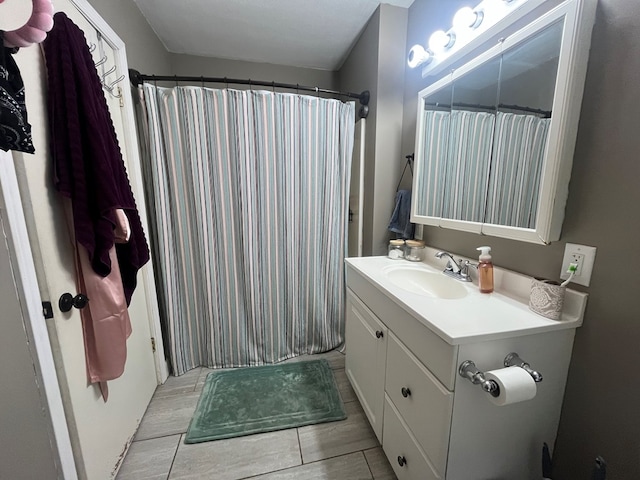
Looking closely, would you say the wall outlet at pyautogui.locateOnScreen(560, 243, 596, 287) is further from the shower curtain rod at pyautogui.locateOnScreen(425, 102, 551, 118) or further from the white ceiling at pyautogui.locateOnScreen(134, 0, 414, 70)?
the white ceiling at pyautogui.locateOnScreen(134, 0, 414, 70)

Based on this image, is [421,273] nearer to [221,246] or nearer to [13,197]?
[221,246]

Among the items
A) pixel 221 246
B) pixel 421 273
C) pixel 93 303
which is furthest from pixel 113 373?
pixel 421 273

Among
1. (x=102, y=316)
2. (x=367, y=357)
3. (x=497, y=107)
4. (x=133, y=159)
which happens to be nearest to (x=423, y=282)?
(x=367, y=357)

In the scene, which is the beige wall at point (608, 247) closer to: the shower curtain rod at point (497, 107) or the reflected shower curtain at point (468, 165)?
the shower curtain rod at point (497, 107)

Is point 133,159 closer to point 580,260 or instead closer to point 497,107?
point 497,107

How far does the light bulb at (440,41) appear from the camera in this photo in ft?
4.02

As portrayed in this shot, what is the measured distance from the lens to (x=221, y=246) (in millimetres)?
1695

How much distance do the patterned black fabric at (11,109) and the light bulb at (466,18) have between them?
152 centimetres

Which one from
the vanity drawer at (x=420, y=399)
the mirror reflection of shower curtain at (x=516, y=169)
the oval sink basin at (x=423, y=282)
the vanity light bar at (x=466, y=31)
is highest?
the vanity light bar at (x=466, y=31)

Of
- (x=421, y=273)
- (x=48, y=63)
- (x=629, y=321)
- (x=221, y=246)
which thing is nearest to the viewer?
(x=629, y=321)

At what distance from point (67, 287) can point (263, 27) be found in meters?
1.90

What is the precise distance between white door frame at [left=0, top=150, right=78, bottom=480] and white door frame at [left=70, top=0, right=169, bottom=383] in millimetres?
720

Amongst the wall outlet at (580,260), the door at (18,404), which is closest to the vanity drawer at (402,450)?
the wall outlet at (580,260)

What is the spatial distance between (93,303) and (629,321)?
1.74m
